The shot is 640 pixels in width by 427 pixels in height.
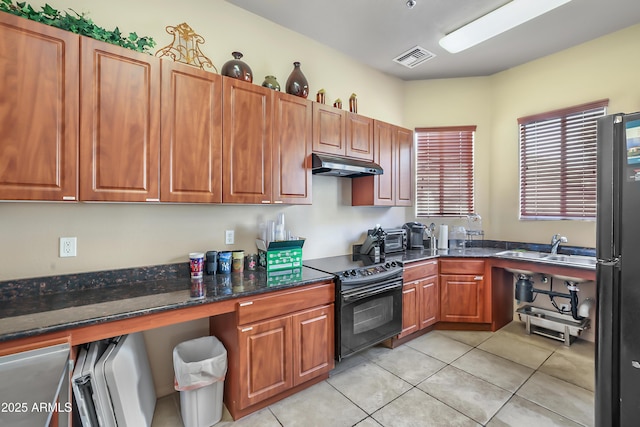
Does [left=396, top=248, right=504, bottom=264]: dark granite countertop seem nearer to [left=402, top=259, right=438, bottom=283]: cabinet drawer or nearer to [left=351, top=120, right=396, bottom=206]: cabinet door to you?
[left=402, top=259, right=438, bottom=283]: cabinet drawer

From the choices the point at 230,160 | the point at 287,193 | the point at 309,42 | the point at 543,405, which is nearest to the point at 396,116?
the point at 309,42

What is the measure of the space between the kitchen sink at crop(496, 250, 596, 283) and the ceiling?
7.73 ft

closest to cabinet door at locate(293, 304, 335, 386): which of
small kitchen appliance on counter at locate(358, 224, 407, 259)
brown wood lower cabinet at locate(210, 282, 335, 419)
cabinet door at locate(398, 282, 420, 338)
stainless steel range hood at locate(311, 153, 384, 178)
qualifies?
brown wood lower cabinet at locate(210, 282, 335, 419)

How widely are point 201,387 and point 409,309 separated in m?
2.08

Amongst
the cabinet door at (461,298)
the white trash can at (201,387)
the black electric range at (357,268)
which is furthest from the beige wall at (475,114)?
the white trash can at (201,387)

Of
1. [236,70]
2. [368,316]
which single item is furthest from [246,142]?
[368,316]

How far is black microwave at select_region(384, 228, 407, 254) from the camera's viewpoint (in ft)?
10.8

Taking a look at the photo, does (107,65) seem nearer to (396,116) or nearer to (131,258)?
(131,258)

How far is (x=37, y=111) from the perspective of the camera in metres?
1.49

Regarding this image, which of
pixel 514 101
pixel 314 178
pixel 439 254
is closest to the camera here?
pixel 314 178

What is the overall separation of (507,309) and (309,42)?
4.01 metres

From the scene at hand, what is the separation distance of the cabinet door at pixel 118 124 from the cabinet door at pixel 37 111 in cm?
5

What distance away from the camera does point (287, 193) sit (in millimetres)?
2455

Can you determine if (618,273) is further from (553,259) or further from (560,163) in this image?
(560,163)
